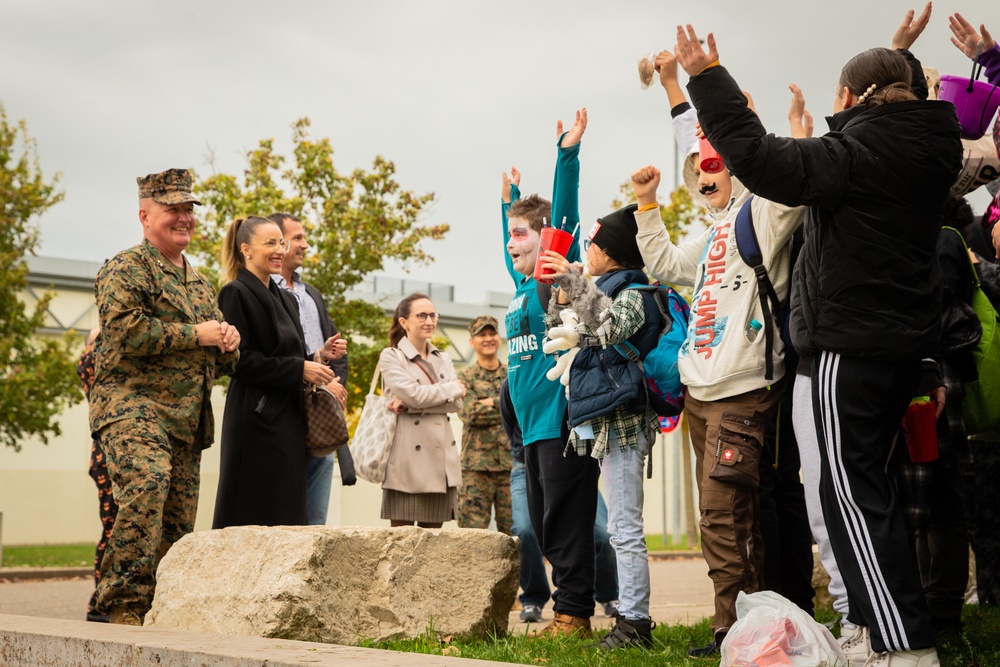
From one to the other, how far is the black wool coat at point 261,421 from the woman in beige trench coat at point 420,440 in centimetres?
147

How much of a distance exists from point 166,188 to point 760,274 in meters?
3.24

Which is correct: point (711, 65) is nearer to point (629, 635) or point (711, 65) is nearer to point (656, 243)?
point (656, 243)

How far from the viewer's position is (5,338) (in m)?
20.0

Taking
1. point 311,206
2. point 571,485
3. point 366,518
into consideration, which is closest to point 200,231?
point 311,206

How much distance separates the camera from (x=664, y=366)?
15.8 ft

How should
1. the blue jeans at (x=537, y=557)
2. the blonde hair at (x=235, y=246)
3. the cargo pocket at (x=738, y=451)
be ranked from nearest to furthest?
the cargo pocket at (x=738, y=451), the blonde hair at (x=235, y=246), the blue jeans at (x=537, y=557)

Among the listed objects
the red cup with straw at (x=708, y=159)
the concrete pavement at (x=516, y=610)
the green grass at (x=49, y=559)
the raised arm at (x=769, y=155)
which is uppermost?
the red cup with straw at (x=708, y=159)

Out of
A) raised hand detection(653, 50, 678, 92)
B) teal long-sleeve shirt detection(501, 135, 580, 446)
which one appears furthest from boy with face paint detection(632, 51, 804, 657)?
teal long-sleeve shirt detection(501, 135, 580, 446)

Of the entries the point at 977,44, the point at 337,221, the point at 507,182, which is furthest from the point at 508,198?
the point at 337,221

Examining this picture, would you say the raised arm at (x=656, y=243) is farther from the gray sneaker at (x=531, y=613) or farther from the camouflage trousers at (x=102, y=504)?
the gray sneaker at (x=531, y=613)

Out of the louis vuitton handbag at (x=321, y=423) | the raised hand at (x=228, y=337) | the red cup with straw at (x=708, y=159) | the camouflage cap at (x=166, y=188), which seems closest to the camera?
the red cup with straw at (x=708, y=159)

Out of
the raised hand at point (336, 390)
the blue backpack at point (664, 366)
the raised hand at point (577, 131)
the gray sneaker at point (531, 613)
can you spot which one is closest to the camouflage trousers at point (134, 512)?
the raised hand at point (336, 390)

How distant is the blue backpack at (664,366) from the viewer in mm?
4816

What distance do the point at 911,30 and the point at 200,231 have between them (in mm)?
16982
